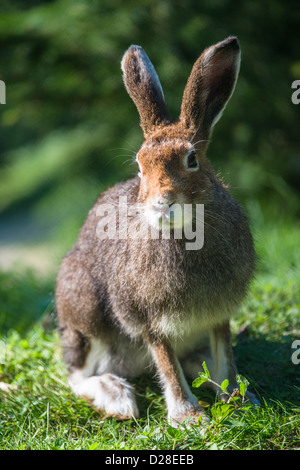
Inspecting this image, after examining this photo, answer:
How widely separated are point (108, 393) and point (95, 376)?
0.27 metres

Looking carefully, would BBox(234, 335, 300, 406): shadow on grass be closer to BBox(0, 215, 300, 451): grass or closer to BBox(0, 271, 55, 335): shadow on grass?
BBox(0, 215, 300, 451): grass

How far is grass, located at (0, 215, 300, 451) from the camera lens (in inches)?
118

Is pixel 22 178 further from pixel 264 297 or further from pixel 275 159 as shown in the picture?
pixel 264 297

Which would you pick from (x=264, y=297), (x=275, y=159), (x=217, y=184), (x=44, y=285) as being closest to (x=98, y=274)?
(x=217, y=184)

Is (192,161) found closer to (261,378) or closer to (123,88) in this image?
(261,378)

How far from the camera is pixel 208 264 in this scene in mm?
3199

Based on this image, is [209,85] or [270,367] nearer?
[209,85]

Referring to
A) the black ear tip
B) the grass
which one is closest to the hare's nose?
the black ear tip

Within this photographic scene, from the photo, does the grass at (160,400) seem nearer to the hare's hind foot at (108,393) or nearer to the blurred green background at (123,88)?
the hare's hind foot at (108,393)

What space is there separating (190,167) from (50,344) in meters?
2.14

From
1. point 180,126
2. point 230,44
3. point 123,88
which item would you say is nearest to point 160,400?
point 180,126

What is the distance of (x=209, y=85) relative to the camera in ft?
10.6

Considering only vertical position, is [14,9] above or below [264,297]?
above
